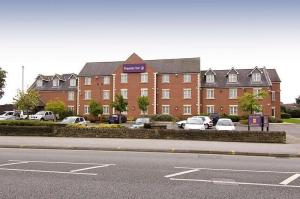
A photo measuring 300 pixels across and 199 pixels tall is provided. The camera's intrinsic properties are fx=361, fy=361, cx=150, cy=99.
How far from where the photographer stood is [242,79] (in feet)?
220

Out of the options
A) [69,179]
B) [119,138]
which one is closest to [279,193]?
[69,179]

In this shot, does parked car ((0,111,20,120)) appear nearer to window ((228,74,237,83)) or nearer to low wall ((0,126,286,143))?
low wall ((0,126,286,143))

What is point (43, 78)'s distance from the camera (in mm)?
78375

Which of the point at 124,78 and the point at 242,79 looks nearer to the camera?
the point at 242,79

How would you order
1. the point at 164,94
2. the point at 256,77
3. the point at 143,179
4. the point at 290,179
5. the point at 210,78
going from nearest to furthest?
1. the point at 143,179
2. the point at 290,179
3. the point at 256,77
4. the point at 164,94
5. the point at 210,78

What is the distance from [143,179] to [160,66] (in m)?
60.1

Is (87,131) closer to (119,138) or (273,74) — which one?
(119,138)

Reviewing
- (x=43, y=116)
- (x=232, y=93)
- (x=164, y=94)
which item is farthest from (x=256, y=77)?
(x=43, y=116)

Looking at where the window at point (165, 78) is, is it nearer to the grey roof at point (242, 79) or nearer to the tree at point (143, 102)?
the grey roof at point (242, 79)

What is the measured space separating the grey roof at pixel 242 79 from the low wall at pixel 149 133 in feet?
145

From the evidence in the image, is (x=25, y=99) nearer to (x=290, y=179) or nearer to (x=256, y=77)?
(x=256, y=77)

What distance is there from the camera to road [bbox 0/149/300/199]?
311 inches

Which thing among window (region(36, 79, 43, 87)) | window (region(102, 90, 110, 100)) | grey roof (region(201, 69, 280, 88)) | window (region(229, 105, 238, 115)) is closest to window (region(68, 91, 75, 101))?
window (region(36, 79, 43, 87))

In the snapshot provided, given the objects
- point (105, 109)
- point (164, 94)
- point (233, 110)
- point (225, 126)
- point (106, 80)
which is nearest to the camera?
point (225, 126)
